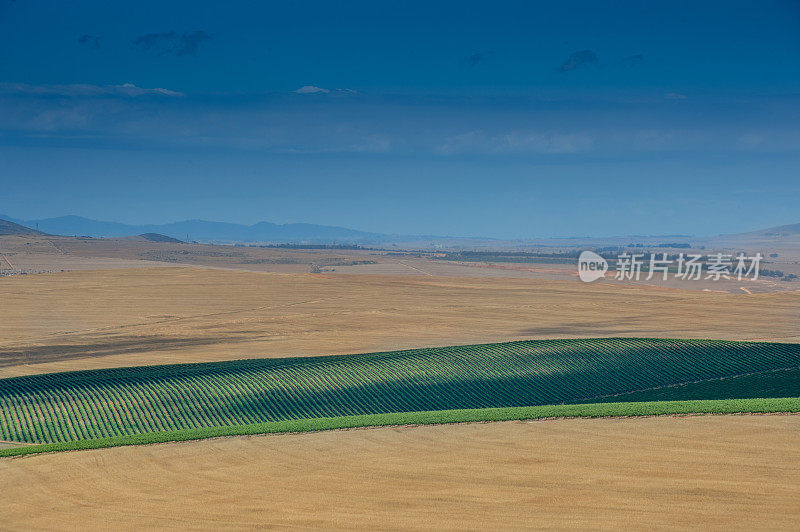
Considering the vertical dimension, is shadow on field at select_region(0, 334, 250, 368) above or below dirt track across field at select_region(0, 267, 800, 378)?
below

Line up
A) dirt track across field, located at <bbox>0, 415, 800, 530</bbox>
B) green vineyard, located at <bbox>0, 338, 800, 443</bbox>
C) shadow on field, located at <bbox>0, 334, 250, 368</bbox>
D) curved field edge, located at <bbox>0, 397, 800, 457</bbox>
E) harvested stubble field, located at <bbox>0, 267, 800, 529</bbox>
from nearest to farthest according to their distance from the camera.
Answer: dirt track across field, located at <bbox>0, 415, 800, 530</bbox>, harvested stubble field, located at <bbox>0, 267, 800, 529</bbox>, curved field edge, located at <bbox>0, 397, 800, 457</bbox>, green vineyard, located at <bbox>0, 338, 800, 443</bbox>, shadow on field, located at <bbox>0, 334, 250, 368</bbox>

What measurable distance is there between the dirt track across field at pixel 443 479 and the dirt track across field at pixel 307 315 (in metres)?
23.5

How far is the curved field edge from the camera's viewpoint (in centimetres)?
2427

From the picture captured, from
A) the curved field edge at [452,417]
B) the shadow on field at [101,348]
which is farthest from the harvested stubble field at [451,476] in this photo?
the shadow on field at [101,348]

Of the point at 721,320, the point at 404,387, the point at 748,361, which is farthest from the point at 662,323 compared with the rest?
the point at 404,387

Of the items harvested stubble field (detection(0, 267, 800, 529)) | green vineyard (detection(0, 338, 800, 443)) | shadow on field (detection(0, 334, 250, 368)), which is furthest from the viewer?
shadow on field (detection(0, 334, 250, 368))

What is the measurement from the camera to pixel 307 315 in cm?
6488

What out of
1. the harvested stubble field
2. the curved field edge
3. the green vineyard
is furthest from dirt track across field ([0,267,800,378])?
the curved field edge

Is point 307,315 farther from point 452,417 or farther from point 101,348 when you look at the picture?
point 452,417

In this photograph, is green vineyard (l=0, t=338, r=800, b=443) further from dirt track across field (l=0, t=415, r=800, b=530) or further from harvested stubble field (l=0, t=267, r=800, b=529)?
dirt track across field (l=0, t=415, r=800, b=530)

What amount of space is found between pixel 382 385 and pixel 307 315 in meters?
30.3

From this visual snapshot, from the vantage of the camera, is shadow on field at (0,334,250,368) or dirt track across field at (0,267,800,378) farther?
dirt track across field at (0,267,800,378)

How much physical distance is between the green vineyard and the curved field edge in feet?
13.6

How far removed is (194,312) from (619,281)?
5704 centimetres
